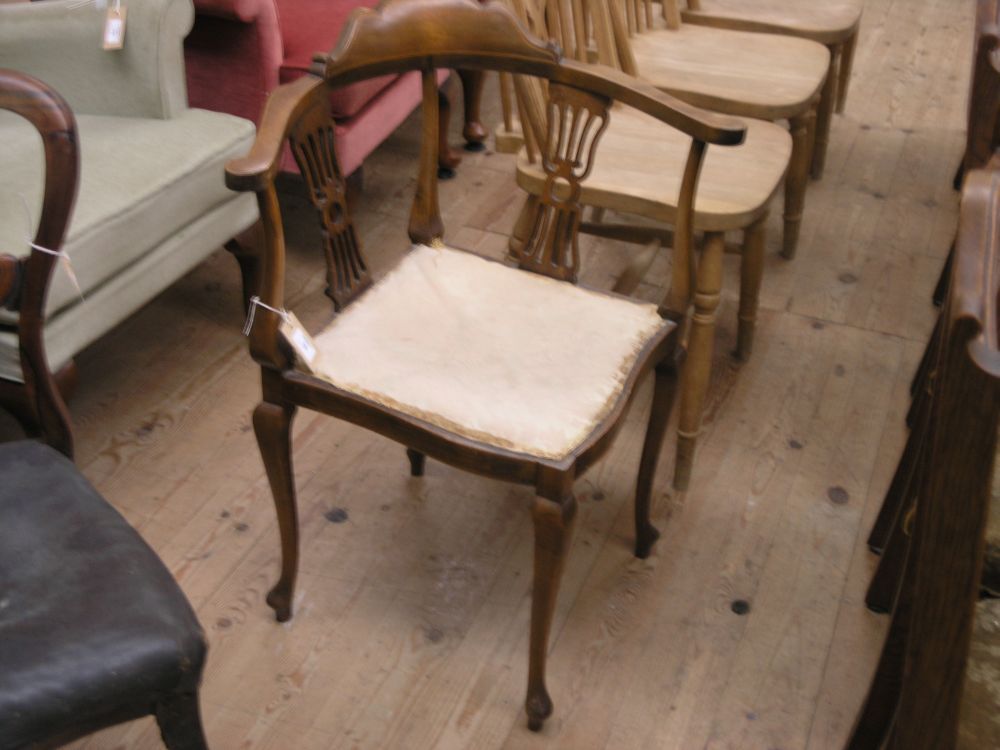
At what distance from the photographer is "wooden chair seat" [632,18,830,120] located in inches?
81.4

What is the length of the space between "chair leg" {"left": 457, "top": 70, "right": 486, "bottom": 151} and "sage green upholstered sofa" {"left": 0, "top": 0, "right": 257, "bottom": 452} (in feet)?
3.27

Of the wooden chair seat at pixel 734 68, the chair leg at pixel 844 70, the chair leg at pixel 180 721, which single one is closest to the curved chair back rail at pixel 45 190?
the chair leg at pixel 180 721

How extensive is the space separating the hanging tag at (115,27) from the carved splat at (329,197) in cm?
66

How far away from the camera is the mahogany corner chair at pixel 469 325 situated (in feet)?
4.29

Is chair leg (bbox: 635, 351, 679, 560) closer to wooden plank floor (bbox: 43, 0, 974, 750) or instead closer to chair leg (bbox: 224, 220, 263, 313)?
wooden plank floor (bbox: 43, 0, 974, 750)

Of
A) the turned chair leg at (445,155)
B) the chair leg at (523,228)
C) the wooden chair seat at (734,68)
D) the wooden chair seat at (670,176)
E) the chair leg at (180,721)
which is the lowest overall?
the turned chair leg at (445,155)

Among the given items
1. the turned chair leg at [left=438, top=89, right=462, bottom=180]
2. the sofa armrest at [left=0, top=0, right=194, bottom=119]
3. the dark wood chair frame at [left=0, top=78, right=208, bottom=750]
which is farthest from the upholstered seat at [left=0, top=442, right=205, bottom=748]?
the turned chair leg at [left=438, top=89, right=462, bottom=180]

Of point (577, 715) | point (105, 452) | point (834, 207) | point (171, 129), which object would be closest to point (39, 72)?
point (171, 129)

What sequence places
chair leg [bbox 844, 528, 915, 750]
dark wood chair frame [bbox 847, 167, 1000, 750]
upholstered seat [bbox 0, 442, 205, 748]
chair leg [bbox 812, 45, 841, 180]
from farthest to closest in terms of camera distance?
chair leg [bbox 812, 45, 841, 180] < chair leg [bbox 844, 528, 915, 750] < upholstered seat [bbox 0, 442, 205, 748] < dark wood chair frame [bbox 847, 167, 1000, 750]

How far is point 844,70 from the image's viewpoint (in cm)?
306

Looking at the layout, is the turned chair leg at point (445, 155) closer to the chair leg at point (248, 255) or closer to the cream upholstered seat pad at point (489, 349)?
the chair leg at point (248, 255)

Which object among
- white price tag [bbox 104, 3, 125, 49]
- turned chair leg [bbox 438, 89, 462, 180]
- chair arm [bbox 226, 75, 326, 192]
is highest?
chair arm [bbox 226, 75, 326, 192]

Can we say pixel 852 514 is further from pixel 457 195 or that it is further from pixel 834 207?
pixel 457 195

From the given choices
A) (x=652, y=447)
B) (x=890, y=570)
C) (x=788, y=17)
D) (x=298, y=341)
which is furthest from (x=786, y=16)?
(x=298, y=341)
